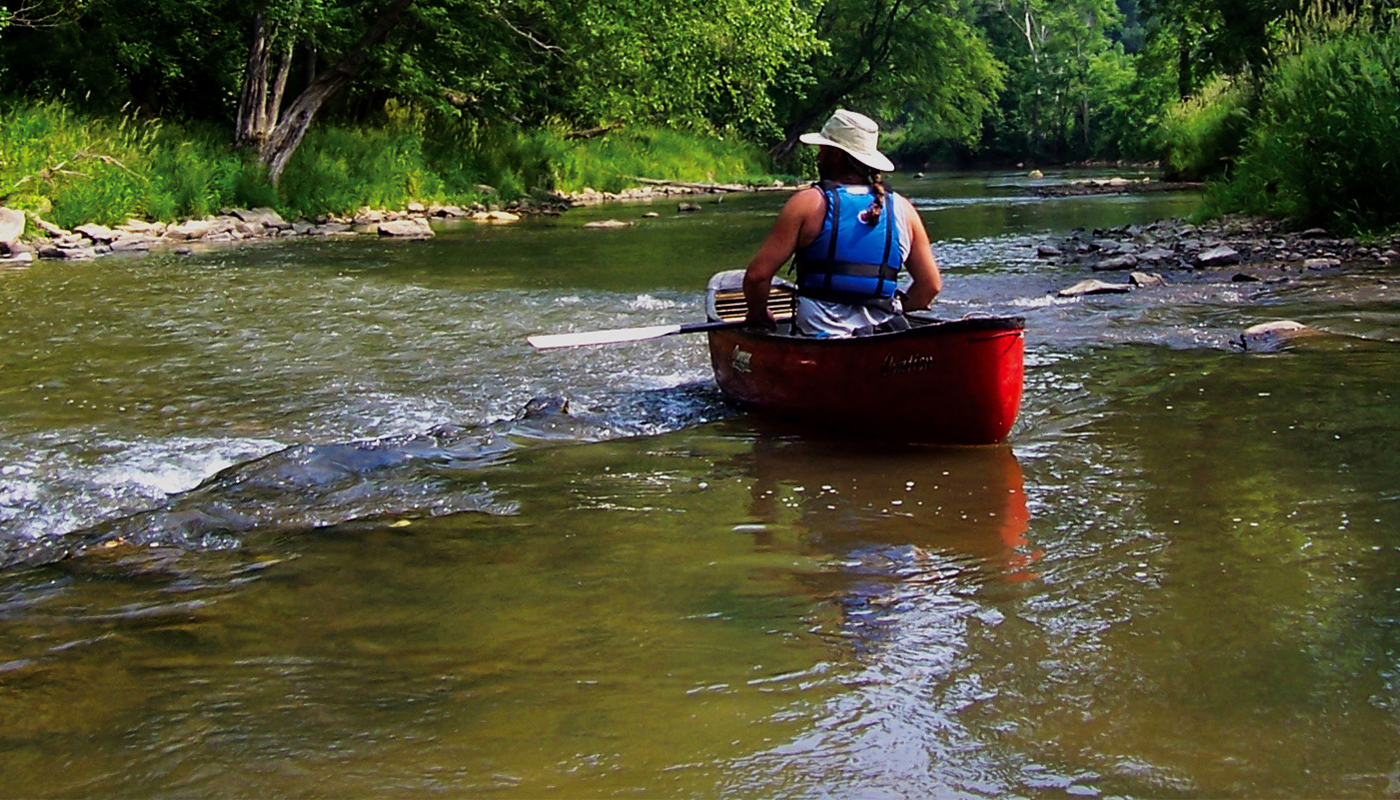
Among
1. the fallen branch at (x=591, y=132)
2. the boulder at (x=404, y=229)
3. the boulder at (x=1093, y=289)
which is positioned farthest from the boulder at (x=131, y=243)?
the fallen branch at (x=591, y=132)

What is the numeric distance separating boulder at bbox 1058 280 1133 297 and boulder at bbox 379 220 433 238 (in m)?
9.52

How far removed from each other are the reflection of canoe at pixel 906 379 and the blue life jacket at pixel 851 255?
337mm

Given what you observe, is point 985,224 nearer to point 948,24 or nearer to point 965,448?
point 965,448

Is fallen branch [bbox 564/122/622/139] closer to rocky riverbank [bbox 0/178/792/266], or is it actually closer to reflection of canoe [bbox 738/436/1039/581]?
rocky riverbank [bbox 0/178/792/266]

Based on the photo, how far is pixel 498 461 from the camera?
557cm

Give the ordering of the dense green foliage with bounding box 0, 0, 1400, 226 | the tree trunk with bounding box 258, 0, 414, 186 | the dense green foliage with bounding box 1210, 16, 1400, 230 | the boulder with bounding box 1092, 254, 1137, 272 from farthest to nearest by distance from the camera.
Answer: the tree trunk with bounding box 258, 0, 414, 186 → the dense green foliage with bounding box 0, 0, 1400, 226 → the boulder with bounding box 1092, 254, 1137, 272 → the dense green foliage with bounding box 1210, 16, 1400, 230

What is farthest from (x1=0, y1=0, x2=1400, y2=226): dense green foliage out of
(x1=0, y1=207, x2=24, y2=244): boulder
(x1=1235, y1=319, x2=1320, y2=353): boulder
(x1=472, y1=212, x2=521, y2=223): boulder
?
(x1=1235, y1=319, x2=1320, y2=353): boulder

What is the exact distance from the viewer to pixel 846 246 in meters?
5.97

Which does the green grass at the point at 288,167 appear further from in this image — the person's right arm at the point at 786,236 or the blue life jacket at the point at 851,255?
the blue life jacket at the point at 851,255

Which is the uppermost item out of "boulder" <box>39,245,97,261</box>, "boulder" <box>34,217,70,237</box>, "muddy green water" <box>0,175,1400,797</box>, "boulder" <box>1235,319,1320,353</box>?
"boulder" <box>34,217,70,237</box>

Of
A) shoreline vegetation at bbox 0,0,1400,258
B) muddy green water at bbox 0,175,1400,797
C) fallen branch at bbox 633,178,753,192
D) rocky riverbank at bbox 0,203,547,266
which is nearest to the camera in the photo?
muddy green water at bbox 0,175,1400,797

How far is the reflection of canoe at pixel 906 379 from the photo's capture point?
5.34 metres

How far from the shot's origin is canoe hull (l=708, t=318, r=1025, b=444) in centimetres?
534

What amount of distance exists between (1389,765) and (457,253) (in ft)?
43.1
